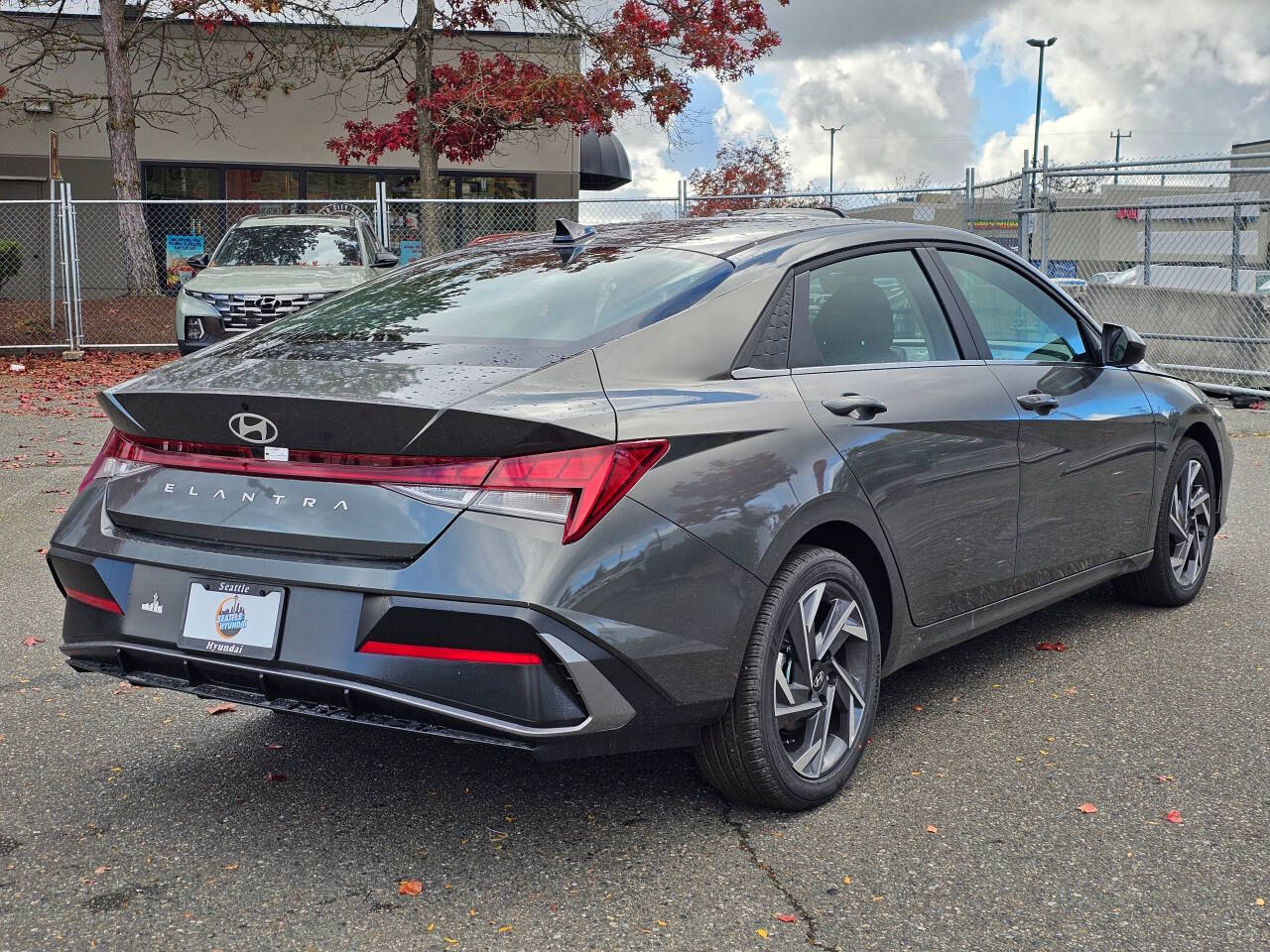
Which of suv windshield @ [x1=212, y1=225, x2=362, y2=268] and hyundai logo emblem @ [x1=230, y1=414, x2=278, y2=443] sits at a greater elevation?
suv windshield @ [x1=212, y1=225, x2=362, y2=268]

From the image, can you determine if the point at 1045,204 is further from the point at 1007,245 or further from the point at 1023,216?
the point at 1007,245

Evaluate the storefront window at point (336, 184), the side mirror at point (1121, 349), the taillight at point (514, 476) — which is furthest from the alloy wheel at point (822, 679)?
the storefront window at point (336, 184)

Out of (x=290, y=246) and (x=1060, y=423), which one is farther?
(x=290, y=246)

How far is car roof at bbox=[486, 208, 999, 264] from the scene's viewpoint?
392cm

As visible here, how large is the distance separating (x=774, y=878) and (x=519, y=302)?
1700mm

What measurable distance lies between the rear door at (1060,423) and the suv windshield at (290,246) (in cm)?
1066

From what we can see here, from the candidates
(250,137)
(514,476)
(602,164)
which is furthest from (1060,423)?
(602,164)

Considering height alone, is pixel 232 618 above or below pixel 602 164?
below

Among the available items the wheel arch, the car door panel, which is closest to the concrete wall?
the wheel arch

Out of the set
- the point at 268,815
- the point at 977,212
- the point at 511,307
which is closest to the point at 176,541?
the point at 268,815

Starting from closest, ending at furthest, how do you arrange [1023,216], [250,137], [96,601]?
[96,601]
[1023,216]
[250,137]

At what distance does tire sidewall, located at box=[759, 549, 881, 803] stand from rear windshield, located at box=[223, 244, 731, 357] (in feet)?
2.57

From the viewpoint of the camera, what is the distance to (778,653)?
11.1 feet

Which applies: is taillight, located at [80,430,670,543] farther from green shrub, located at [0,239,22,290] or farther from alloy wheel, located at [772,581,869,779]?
green shrub, located at [0,239,22,290]
